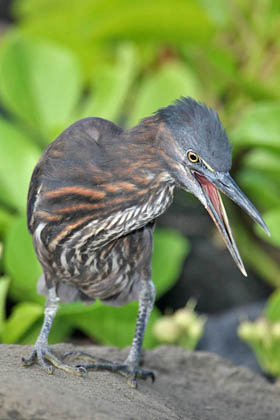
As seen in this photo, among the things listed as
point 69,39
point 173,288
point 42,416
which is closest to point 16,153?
point 173,288

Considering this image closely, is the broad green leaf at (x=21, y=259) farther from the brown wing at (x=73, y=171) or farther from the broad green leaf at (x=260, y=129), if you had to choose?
the broad green leaf at (x=260, y=129)

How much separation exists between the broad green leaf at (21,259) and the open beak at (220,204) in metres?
1.58

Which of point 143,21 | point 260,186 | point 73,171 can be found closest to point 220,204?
point 73,171

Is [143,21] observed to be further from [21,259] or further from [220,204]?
[220,204]

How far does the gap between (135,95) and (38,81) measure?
62.5 inches

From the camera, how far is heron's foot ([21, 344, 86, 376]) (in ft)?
9.67

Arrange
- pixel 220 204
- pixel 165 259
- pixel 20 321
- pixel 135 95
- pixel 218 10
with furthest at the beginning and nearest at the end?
pixel 135 95, pixel 218 10, pixel 165 259, pixel 20 321, pixel 220 204

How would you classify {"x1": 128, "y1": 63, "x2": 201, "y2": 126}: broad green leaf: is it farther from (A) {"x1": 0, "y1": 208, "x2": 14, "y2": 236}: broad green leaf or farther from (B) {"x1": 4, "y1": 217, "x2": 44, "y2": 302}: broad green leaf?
(B) {"x1": 4, "y1": 217, "x2": 44, "y2": 302}: broad green leaf

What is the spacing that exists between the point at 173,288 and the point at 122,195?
2.64 metres

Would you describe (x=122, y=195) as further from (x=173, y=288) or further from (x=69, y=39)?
(x=69, y=39)

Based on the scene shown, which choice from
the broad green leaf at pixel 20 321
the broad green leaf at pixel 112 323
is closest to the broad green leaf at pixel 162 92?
the broad green leaf at pixel 112 323

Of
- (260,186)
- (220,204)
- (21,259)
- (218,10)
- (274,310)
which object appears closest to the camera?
(220,204)

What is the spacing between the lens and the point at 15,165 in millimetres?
4816

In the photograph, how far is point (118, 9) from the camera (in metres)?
6.00
